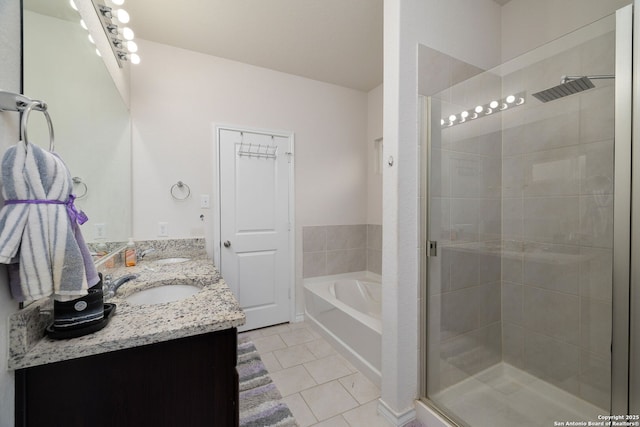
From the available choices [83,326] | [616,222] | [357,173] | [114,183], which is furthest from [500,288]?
[114,183]

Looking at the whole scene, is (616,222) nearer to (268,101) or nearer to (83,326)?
(83,326)

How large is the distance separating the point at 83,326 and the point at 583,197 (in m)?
2.15

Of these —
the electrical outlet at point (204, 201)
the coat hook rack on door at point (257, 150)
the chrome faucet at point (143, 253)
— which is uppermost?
the coat hook rack on door at point (257, 150)

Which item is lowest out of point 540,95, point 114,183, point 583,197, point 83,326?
point 83,326

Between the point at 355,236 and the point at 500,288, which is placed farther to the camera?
the point at 355,236

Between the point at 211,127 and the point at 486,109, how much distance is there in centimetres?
226

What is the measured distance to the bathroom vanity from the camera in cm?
71

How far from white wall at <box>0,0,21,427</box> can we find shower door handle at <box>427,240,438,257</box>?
1.70m

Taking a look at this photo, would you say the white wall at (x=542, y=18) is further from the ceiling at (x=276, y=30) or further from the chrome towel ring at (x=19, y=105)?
the chrome towel ring at (x=19, y=105)

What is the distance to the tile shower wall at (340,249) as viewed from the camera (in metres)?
2.89

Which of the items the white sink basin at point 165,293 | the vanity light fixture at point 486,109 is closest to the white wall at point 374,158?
the vanity light fixture at point 486,109

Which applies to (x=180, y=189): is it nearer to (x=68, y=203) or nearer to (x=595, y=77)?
(x=68, y=203)

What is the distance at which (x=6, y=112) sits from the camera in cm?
69

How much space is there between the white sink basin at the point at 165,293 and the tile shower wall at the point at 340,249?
5.03 feet
